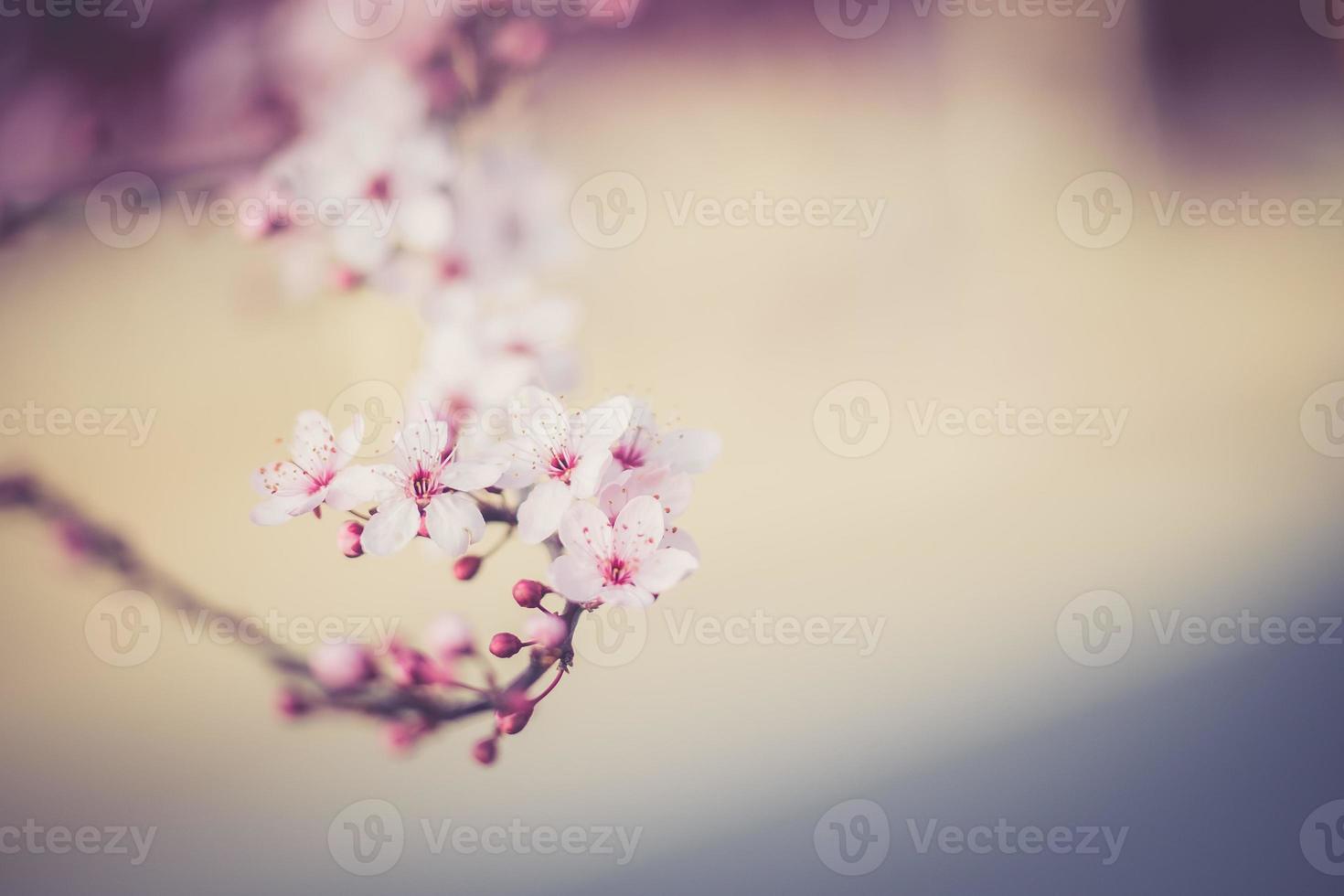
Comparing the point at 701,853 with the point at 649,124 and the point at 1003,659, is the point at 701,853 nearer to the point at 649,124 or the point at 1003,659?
the point at 1003,659

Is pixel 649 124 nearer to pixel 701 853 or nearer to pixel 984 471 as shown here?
pixel 984 471

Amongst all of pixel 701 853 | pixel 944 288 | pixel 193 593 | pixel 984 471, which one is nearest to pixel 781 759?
pixel 701 853

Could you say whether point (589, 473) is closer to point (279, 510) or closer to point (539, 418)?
point (539, 418)

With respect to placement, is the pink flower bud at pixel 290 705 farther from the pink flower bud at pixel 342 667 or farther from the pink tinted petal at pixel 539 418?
the pink tinted petal at pixel 539 418

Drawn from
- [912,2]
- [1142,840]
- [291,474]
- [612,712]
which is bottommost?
[1142,840]

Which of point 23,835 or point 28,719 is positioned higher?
point 28,719

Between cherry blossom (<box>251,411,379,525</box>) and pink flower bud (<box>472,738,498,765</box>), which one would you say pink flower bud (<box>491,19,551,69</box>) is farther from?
pink flower bud (<box>472,738,498,765</box>)

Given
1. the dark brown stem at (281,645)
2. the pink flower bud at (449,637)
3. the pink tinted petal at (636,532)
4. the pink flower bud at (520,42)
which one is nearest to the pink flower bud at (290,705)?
the dark brown stem at (281,645)
